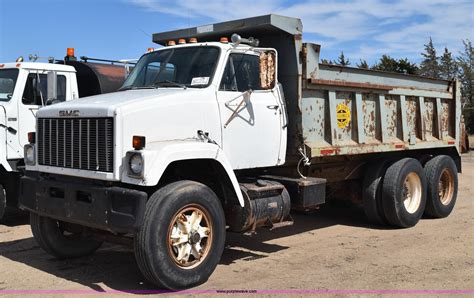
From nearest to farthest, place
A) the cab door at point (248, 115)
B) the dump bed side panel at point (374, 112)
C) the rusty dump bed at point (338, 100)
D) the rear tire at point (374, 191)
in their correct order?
1. the cab door at point (248, 115)
2. the rusty dump bed at point (338, 100)
3. the dump bed side panel at point (374, 112)
4. the rear tire at point (374, 191)

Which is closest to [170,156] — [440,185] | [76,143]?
[76,143]

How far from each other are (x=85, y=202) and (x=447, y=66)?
35275 mm

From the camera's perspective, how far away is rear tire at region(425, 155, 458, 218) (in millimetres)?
9516

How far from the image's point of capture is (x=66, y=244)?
6488mm

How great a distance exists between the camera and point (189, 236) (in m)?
5.35

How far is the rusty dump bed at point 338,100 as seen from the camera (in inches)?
275

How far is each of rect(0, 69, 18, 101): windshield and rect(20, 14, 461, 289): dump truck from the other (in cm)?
264

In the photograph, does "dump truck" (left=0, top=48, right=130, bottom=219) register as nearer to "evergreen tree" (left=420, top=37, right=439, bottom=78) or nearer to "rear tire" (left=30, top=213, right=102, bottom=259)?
"rear tire" (left=30, top=213, right=102, bottom=259)

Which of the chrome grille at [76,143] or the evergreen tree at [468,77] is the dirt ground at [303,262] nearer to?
the chrome grille at [76,143]

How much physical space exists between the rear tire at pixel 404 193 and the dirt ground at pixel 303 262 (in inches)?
9.3

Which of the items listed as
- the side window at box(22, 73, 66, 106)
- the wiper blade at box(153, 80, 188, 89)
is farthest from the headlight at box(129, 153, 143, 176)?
the side window at box(22, 73, 66, 106)

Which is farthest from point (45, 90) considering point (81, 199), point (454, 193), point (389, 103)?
point (454, 193)

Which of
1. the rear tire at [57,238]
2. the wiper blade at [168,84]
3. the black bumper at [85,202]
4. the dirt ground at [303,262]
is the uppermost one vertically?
the wiper blade at [168,84]

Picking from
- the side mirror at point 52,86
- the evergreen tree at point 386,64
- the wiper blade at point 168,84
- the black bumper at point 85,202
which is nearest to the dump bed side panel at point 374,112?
the wiper blade at point 168,84
